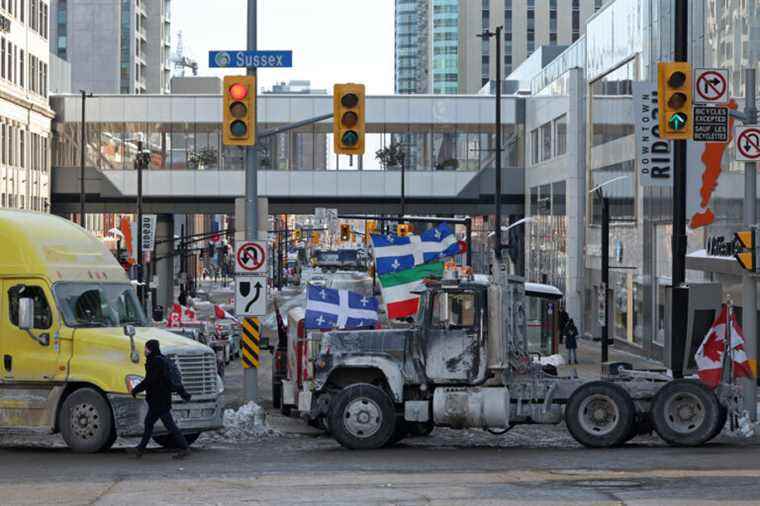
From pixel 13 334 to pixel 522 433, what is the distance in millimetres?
8848

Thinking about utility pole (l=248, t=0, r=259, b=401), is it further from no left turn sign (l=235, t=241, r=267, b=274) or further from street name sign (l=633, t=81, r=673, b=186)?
street name sign (l=633, t=81, r=673, b=186)

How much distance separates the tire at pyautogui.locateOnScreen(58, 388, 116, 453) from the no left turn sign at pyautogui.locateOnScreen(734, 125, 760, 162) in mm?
11665

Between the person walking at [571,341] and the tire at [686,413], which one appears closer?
the tire at [686,413]

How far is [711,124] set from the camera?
24.3 metres

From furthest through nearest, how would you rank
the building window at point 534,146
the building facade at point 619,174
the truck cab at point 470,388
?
the building window at point 534,146, the building facade at point 619,174, the truck cab at point 470,388

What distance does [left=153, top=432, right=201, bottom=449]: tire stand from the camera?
Answer: 2095 centimetres

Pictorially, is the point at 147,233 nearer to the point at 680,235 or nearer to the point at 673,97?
the point at 680,235

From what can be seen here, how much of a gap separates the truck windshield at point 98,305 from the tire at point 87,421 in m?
1.15

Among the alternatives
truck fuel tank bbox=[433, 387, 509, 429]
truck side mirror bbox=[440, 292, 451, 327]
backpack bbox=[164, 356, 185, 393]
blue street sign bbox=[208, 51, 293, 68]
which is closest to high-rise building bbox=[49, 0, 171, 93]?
blue street sign bbox=[208, 51, 293, 68]

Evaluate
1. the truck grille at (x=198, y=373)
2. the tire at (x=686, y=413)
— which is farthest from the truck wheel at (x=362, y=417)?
the tire at (x=686, y=413)

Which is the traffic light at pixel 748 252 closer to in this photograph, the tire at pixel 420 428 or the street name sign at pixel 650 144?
the tire at pixel 420 428

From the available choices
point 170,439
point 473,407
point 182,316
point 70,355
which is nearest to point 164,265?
point 182,316

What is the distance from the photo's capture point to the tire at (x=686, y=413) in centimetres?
2006

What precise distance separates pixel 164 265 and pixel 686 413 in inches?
2843
